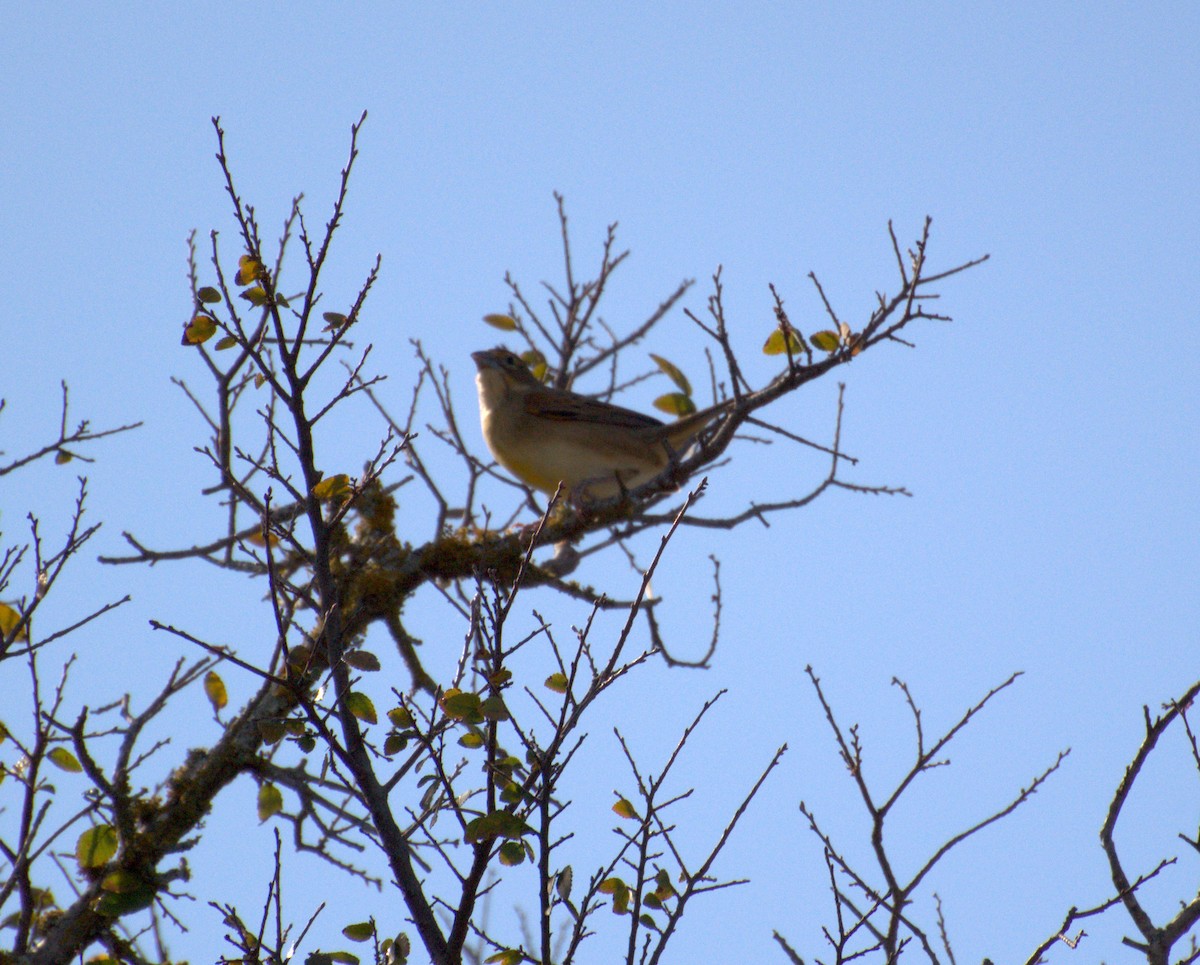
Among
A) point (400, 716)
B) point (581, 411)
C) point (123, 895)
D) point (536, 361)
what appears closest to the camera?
point (400, 716)

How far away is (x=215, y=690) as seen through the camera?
4711 mm

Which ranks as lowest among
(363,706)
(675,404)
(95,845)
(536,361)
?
(363,706)

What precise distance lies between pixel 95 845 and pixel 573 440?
4557 mm

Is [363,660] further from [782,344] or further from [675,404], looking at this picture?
[675,404]

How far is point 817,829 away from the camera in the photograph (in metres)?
4.02

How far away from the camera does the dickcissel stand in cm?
826

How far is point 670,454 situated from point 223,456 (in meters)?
2.32

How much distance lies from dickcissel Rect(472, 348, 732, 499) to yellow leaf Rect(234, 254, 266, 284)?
439cm

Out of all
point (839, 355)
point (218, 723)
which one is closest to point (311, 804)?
point (218, 723)

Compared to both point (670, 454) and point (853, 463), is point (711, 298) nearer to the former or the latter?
point (853, 463)

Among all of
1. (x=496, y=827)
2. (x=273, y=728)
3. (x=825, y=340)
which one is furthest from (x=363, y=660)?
(x=825, y=340)

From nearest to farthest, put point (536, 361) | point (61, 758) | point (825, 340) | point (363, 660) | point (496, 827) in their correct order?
point (496, 827) < point (363, 660) < point (61, 758) < point (825, 340) < point (536, 361)

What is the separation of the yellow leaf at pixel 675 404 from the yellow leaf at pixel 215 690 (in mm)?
2619

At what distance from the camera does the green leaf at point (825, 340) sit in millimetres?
5352
